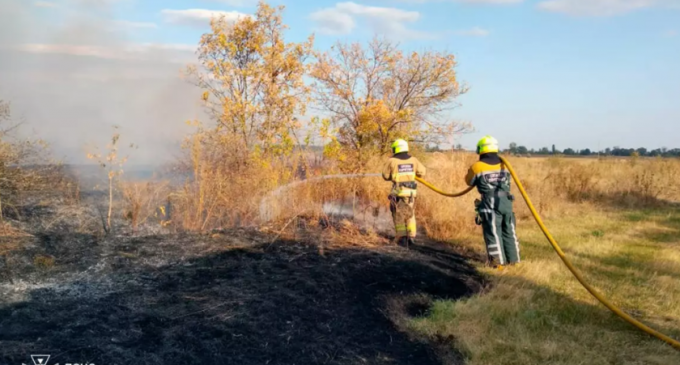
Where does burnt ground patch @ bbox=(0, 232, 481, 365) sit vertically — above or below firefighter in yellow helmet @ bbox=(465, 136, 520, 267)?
below

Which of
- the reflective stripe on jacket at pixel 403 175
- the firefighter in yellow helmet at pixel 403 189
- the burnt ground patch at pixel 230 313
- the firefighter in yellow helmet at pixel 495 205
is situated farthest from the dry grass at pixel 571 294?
the reflective stripe on jacket at pixel 403 175

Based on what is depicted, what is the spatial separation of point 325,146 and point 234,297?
7.16 meters

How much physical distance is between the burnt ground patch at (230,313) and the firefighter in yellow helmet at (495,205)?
73 cm

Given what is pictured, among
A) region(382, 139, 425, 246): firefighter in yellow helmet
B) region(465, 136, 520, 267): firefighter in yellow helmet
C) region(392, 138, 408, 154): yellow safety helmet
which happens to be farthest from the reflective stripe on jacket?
region(465, 136, 520, 267): firefighter in yellow helmet

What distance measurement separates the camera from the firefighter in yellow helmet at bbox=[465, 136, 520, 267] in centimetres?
712

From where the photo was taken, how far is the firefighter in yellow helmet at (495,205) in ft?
23.4

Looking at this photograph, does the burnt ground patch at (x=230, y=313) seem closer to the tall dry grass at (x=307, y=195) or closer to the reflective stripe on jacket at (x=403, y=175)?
the reflective stripe on jacket at (x=403, y=175)

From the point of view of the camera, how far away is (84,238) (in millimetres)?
7023

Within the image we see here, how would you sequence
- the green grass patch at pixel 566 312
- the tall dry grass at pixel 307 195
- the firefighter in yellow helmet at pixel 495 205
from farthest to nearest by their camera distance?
the tall dry grass at pixel 307 195 → the firefighter in yellow helmet at pixel 495 205 → the green grass patch at pixel 566 312

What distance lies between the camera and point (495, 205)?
7.12 m

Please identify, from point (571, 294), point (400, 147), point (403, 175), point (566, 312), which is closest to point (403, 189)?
point (403, 175)

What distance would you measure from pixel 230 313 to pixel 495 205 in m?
4.11

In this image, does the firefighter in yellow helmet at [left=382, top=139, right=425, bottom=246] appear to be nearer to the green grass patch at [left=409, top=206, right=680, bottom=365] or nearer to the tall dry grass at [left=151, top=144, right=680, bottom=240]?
the tall dry grass at [left=151, top=144, right=680, bottom=240]

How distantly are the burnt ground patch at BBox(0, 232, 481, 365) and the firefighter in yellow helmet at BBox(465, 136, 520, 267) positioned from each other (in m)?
0.73
